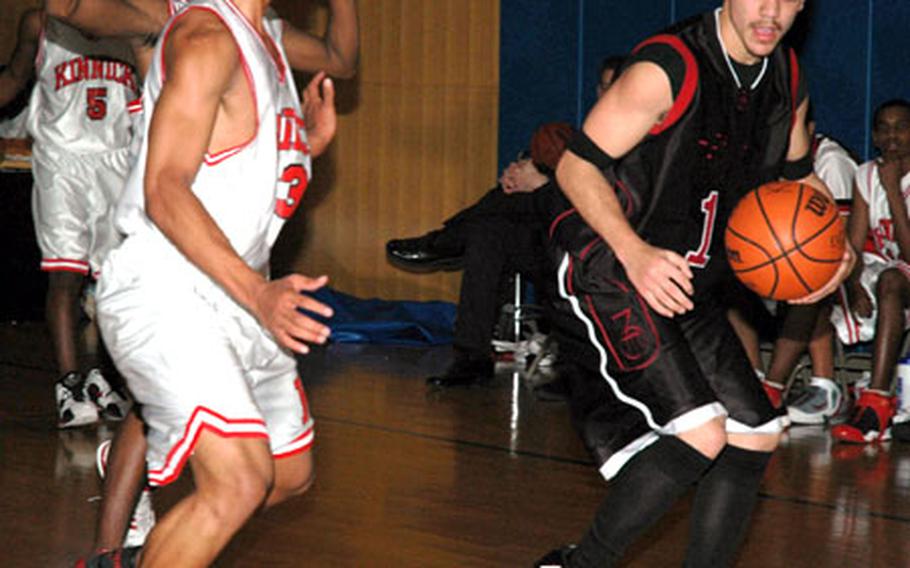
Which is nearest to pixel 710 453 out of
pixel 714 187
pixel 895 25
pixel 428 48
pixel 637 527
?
pixel 637 527

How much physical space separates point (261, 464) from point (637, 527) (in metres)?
1.12

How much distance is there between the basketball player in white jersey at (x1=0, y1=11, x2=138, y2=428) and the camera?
21.7 ft

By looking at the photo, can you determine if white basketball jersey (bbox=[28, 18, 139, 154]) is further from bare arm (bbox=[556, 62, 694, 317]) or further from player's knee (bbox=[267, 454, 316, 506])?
player's knee (bbox=[267, 454, 316, 506])

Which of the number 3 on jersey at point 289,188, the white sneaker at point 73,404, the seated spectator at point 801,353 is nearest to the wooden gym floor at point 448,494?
the white sneaker at point 73,404

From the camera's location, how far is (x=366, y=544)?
4496 mm

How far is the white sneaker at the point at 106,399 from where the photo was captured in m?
6.57

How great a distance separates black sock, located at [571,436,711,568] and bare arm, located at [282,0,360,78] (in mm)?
1587

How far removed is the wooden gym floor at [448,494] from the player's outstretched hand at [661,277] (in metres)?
1.21

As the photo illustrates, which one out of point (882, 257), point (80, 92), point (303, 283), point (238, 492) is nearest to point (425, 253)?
point (80, 92)

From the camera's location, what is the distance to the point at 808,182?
4012 millimetres

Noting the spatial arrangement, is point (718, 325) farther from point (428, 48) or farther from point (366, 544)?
point (428, 48)

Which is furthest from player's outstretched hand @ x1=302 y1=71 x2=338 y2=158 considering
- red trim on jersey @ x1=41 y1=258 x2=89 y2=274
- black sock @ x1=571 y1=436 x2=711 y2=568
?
red trim on jersey @ x1=41 y1=258 x2=89 y2=274

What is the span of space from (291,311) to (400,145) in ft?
27.1

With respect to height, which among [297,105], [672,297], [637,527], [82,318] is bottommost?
[82,318]
